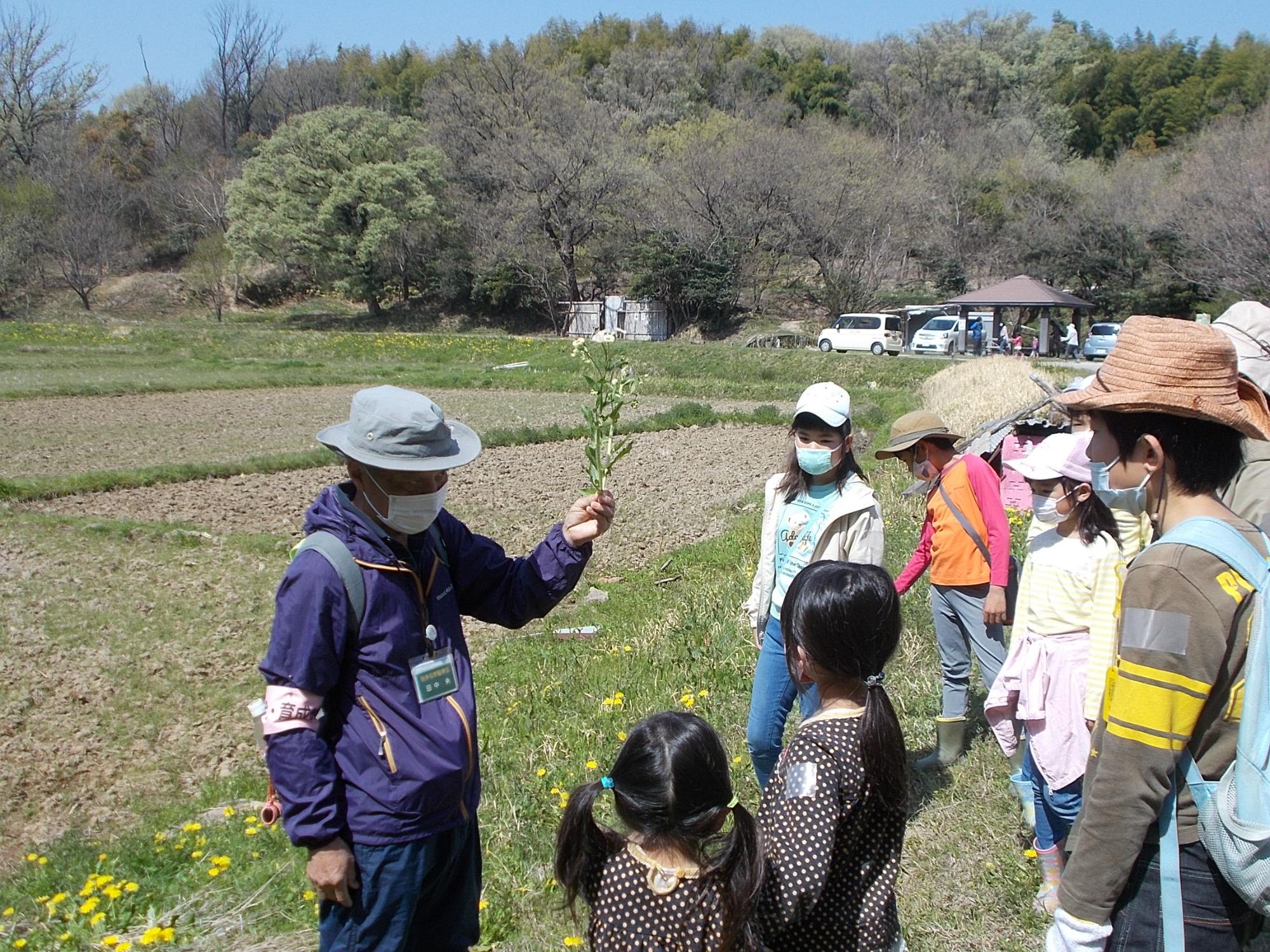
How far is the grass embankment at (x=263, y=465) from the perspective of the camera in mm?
12617

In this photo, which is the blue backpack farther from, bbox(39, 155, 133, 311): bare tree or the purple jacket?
bbox(39, 155, 133, 311): bare tree

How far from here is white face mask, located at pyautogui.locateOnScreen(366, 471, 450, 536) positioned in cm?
246

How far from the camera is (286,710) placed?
7.33 feet

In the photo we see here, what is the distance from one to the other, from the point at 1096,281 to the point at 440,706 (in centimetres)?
4473

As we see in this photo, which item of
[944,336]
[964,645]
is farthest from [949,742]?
[944,336]

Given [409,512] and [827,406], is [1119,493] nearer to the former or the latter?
[409,512]

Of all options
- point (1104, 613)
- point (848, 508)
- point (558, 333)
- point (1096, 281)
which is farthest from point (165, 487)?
point (1096, 281)

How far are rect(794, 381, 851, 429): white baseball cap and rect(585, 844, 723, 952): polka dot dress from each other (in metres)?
2.04

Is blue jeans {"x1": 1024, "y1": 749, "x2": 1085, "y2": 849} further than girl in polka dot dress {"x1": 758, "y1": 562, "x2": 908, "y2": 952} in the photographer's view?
Yes

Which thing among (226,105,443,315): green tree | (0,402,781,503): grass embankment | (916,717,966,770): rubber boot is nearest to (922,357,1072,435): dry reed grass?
(0,402,781,503): grass embankment

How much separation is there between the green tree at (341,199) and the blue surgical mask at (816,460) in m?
47.8

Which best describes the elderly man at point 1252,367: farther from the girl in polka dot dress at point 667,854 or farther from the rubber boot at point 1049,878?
the girl in polka dot dress at point 667,854

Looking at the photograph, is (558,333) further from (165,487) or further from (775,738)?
(775,738)

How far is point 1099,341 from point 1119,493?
111ft
